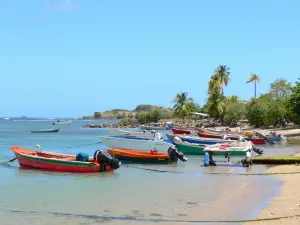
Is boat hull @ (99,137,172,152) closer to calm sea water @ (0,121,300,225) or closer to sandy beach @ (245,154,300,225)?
calm sea water @ (0,121,300,225)

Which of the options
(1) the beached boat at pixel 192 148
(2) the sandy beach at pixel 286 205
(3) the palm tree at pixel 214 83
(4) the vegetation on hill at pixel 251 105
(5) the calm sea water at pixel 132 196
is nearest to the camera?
(2) the sandy beach at pixel 286 205

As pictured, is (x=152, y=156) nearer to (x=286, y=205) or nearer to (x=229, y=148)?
(x=229, y=148)

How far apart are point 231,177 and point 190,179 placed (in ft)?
7.30

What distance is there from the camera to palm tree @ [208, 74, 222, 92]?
309ft

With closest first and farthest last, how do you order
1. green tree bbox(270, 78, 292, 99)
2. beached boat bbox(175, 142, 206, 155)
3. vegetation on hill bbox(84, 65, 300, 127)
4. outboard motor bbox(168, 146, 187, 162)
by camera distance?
outboard motor bbox(168, 146, 187, 162) < beached boat bbox(175, 142, 206, 155) < vegetation on hill bbox(84, 65, 300, 127) < green tree bbox(270, 78, 292, 99)

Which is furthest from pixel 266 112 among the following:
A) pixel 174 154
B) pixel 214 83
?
pixel 174 154

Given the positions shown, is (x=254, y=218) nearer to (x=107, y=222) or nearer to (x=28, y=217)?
(x=107, y=222)

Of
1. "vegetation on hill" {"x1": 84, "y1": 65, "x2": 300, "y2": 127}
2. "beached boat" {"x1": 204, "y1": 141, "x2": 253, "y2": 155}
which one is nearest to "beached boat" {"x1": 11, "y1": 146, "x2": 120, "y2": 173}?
"beached boat" {"x1": 204, "y1": 141, "x2": 253, "y2": 155}

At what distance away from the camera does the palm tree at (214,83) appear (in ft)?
309

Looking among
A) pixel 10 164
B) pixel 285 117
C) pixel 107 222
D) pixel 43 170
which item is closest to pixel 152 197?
pixel 107 222

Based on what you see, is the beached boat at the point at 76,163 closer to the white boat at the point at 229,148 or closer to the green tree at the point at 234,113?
the white boat at the point at 229,148

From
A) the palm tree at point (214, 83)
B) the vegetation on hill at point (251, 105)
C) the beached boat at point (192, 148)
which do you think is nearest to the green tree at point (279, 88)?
the vegetation on hill at point (251, 105)

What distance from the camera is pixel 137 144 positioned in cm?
3425

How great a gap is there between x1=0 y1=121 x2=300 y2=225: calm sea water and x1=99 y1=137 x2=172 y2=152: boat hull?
6283 millimetres
